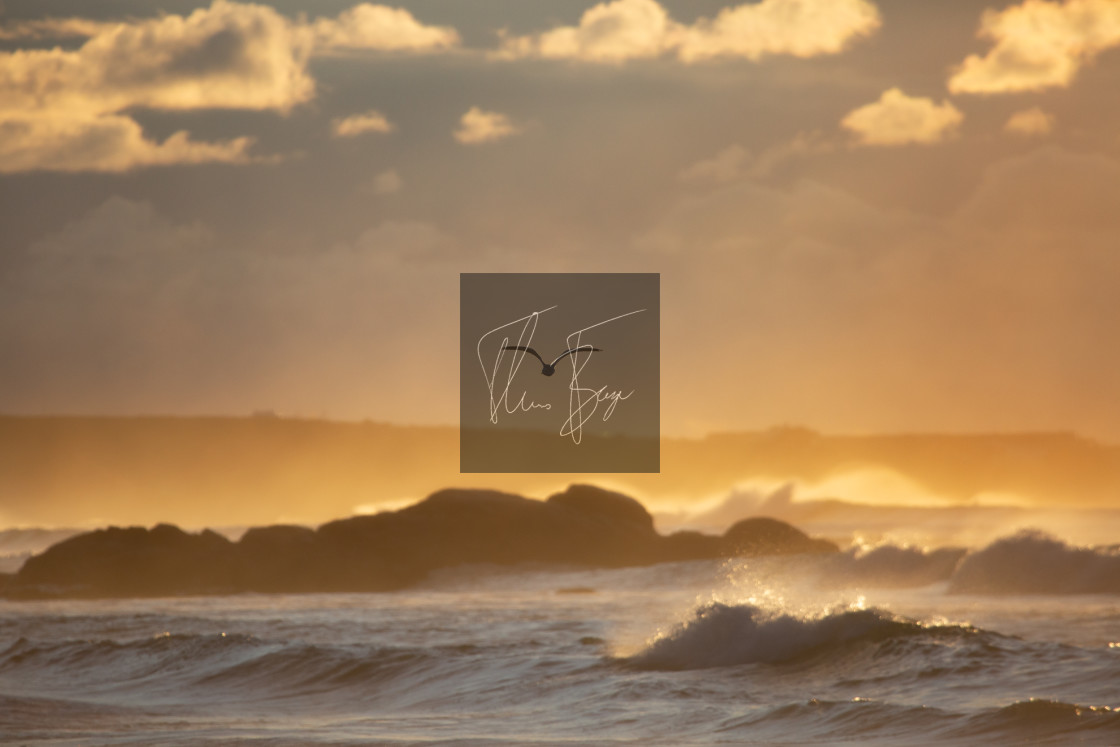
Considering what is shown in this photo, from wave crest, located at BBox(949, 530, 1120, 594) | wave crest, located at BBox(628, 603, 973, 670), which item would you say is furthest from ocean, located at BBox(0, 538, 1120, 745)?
wave crest, located at BBox(949, 530, 1120, 594)

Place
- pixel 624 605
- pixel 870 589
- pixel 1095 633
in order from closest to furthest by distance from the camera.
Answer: pixel 1095 633 → pixel 624 605 → pixel 870 589

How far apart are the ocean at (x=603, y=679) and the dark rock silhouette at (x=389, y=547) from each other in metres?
31.4

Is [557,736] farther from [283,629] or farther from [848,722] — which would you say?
[283,629]

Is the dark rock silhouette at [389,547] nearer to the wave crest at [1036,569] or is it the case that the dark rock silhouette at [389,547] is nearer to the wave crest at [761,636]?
the wave crest at [1036,569]

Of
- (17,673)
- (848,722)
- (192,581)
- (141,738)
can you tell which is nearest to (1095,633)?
(848,722)

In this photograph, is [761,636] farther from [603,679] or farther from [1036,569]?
[1036,569]

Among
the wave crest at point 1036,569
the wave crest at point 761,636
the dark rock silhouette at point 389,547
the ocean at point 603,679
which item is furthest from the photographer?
the dark rock silhouette at point 389,547

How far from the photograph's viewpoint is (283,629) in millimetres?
28734

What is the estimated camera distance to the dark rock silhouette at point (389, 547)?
2373 inches

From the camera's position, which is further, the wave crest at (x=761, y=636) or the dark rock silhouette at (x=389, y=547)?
the dark rock silhouette at (x=389, y=547)

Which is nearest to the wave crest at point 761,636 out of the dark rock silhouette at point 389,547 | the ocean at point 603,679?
the ocean at point 603,679

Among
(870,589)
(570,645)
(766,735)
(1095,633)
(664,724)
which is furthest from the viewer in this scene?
(870,589)

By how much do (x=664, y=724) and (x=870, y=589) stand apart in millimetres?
32196

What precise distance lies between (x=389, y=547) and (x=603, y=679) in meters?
52.2
